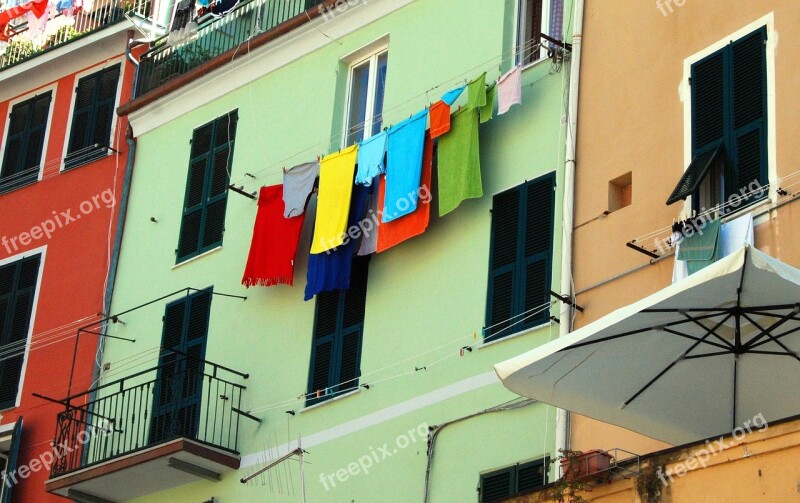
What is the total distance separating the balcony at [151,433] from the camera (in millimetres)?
18672

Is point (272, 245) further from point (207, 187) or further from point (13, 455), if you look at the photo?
point (13, 455)

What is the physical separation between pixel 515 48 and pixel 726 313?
6445mm

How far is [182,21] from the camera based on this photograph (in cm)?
2367

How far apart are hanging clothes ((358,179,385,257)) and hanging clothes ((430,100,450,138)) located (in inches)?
35.1

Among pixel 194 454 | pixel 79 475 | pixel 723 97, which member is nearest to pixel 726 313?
pixel 723 97

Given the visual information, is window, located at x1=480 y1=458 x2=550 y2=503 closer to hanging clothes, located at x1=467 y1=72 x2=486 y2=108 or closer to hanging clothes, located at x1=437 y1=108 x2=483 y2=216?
hanging clothes, located at x1=437 y1=108 x2=483 y2=216

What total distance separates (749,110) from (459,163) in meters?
3.43

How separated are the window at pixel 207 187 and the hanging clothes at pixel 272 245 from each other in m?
1.39

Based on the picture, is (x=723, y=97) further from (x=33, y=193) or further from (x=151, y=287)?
(x=33, y=193)

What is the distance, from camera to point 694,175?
14844mm

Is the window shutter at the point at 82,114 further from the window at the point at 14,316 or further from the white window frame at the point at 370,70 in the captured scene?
the white window frame at the point at 370,70

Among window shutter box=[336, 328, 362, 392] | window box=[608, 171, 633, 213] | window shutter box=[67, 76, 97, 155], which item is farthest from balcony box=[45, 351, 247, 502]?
window box=[608, 171, 633, 213]

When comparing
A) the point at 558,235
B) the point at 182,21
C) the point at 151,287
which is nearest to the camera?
the point at 558,235

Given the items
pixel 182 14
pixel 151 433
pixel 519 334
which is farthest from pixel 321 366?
pixel 182 14
